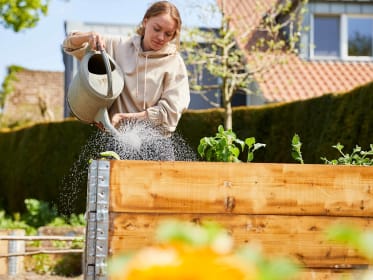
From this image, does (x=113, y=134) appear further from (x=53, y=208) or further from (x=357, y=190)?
(x=53, y=208)

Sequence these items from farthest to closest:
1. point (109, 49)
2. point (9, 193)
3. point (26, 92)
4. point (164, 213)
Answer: point (26, 92)
point (9, 193)
point (109, 49)
point (164, 213)

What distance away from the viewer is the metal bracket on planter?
2.16 meters

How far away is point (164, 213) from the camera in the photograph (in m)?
2.21

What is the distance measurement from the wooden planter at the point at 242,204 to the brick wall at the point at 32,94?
20.5 metres

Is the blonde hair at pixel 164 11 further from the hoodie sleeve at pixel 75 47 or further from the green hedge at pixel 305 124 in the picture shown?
the green hedge at pixel 305 124

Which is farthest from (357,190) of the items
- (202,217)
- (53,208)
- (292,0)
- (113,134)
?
(292,0)

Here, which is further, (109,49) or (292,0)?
(292,0)

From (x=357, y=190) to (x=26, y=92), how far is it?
21.8 meters

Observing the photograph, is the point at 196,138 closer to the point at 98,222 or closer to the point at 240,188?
the point at 240,188

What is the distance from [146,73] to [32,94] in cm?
2068

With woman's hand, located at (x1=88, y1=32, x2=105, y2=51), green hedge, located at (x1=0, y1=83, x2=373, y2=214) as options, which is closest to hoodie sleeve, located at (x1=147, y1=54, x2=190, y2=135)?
woman's hand, located at (x1=88, y1=32, x2=105, y2=51)

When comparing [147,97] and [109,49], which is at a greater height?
[109,49]

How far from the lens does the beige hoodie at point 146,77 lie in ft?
10.3

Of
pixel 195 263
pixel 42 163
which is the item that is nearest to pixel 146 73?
pixel 195 263
